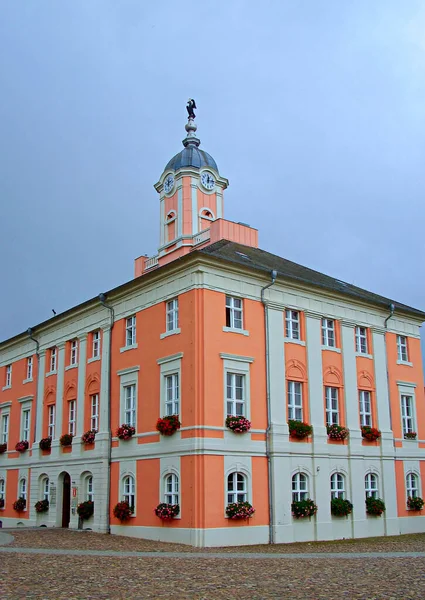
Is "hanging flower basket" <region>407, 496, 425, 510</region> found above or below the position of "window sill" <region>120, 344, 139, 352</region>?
below

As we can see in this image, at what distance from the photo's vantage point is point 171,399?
2653cm

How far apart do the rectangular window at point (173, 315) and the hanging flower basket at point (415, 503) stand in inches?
539

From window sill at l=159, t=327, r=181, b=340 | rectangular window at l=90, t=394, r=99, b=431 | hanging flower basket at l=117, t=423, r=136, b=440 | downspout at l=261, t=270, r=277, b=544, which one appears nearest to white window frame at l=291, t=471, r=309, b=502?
downspout at l=261, t=270, r=277, b=544

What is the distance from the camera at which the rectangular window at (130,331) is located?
29.5 m

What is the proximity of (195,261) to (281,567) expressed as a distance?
12617 mm

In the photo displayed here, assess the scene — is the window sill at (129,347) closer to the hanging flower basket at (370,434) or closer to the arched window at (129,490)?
the arched window at (129,490)

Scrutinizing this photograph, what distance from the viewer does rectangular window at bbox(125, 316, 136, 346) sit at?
29459 millimetres

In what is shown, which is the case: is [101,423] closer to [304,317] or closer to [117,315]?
[117,315]

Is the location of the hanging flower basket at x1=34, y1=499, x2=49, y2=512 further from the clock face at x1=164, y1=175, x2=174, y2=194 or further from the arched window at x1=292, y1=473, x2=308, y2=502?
the clock face at x1=164, y1=175, x2=174, y2=194

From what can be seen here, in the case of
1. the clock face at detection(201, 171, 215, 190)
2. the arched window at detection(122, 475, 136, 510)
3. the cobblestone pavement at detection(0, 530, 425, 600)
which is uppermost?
the clock face at detection(201, 171, 215, 190)

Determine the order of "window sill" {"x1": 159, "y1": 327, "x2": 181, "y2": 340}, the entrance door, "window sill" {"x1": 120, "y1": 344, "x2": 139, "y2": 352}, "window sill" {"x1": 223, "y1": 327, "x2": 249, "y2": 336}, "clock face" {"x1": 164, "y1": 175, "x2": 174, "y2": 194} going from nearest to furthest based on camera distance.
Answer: "window sill" {"x1": 223, "y1": 327, "x2": 249, "y2": 336} < "window sill" {"x1": 159, "y1": 327, "x2": 181, "y2": 340} < "window sill" {"x1": 120, "y1": 344, "x2": 139, "y2": 352} < the entrance door < "clock face" {"x1": 164, "y1": 175, "x2": 174, "y2": 194}

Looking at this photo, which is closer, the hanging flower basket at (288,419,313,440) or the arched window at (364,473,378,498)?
the hanging flower basket at (288,419,313,440)

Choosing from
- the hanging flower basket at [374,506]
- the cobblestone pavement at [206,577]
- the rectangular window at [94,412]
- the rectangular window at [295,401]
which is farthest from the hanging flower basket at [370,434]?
the rectangular window at [94,412]

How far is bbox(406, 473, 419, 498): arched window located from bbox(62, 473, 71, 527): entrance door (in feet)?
51.4
